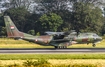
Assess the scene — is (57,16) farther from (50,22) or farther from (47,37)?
(47,37)

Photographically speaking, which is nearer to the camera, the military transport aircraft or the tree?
the military transport aircraft

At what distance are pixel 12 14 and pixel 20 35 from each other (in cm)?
8310

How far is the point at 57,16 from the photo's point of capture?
13488 centimetres

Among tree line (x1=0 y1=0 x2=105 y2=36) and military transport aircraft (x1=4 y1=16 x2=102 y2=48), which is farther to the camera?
tree line (x1=0 y1=0 x2=105 y2=36)

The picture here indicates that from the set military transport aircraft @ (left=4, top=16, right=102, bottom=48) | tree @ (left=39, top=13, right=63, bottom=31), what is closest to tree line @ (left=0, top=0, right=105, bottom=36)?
tree @ (left=39, top=13, right=63, bottom=31)

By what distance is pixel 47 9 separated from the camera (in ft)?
499

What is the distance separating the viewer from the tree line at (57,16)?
134 meters

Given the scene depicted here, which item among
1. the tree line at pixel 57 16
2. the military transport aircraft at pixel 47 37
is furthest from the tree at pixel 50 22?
the military transport aircraft at pixel 47 37

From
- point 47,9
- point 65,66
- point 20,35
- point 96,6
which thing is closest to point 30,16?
point 47,9

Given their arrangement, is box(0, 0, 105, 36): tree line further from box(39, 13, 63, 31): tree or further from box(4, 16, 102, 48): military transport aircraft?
box(4, 16, 102, 48): military transport aircraft

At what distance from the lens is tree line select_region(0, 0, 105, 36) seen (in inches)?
5256

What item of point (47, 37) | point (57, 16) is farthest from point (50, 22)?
point (47, 37)

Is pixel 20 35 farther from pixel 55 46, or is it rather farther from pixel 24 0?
pixel 24 0

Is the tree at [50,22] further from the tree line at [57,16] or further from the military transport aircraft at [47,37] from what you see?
the military transport aircraft at [47,37]
